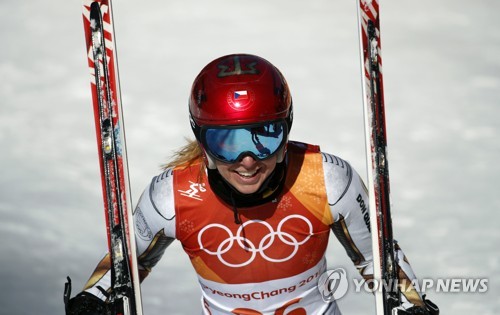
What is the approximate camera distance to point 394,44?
28.3ft

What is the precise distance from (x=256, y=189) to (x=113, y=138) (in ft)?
Answer: 2.26

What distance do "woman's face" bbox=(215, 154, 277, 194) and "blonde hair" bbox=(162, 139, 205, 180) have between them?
243 millimetres

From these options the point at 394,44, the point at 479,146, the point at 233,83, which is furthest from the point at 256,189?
the point at 394,44

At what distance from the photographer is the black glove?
13.4 ft

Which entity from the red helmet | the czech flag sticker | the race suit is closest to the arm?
the race suit

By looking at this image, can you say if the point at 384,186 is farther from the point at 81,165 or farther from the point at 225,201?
the point at 81,165

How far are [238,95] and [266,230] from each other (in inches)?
24.2

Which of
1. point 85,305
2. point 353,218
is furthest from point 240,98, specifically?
point 85,305

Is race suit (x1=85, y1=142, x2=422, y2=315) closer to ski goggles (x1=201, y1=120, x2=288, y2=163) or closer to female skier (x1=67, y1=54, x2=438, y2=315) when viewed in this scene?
female skier (x1=67, y1=54, x2=438, y2=315)

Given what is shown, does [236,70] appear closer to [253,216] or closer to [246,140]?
[246,140]

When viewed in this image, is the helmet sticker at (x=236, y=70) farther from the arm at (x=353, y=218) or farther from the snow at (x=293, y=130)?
the snow at (x=293, y=130)

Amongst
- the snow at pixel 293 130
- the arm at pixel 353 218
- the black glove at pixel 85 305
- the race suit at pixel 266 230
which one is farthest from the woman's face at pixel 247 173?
the snow at pixel 293 130

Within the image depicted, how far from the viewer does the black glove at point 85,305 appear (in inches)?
160

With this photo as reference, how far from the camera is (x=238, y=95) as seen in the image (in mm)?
3848
